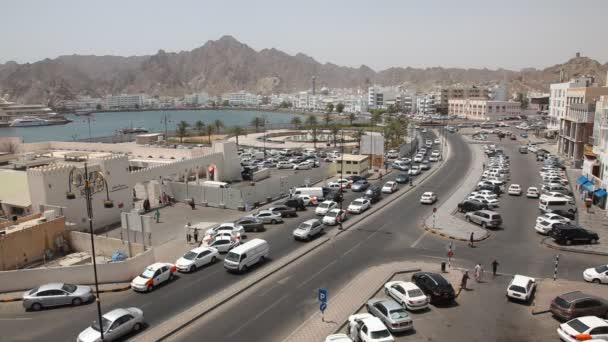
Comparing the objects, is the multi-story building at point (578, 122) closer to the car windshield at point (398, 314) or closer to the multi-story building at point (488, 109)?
the car windshield at point (398, 314)

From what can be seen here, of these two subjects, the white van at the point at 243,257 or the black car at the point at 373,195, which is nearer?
the white van at the point at 243,257

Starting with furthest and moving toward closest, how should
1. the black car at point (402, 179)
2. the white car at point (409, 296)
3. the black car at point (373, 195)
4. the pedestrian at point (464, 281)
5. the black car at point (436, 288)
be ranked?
the black car at point (402, 179) < the black car at point (373, 195) < the pedestrian at point (464, 281) < the black car at point (436, 288) < the white car at point (409, 296)

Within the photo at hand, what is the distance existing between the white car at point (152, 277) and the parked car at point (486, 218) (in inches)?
845

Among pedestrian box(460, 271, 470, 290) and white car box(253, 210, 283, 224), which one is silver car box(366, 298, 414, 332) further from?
white car box(253, 210, 283, 224)

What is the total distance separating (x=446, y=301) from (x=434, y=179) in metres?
33.6

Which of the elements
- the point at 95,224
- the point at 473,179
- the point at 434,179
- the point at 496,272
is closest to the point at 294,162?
the point at 434,179

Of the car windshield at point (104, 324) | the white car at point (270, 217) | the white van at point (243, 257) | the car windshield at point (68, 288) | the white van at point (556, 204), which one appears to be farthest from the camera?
the white van at point (556, 204)

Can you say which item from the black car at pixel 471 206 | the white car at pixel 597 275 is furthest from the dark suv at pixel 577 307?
the black car at pixel 471 206

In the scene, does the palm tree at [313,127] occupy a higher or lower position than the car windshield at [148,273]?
higher

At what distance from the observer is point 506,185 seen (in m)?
48.4

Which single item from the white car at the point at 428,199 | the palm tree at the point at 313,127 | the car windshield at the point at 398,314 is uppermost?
the palm tree at the point at 313,127

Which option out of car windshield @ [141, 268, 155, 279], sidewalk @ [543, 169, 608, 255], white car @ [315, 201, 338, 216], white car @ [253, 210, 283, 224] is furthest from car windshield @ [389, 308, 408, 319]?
white car @ [315, 201, 338, 216]

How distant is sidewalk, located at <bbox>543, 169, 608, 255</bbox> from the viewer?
27.3 m

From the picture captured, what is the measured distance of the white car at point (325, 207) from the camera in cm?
3575
